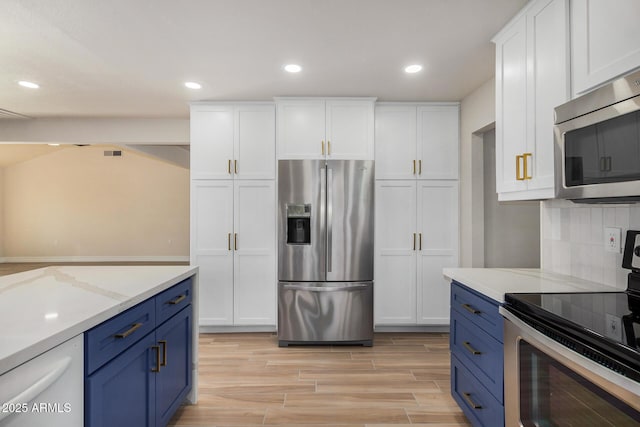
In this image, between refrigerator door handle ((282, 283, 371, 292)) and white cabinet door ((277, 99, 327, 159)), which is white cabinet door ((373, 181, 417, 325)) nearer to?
refrigerator door handle ((282, 283, 371, 292))

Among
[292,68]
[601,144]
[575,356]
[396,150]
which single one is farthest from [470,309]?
[292,68]

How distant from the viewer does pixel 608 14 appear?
1.39m

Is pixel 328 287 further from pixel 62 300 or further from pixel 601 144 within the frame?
pixel 601 144

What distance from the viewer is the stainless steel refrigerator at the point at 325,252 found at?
3.40m

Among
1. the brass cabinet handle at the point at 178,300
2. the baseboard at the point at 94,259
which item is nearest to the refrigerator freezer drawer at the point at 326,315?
the brass cabinet handle at the point at 178,300

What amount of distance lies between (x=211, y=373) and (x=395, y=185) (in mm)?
2496

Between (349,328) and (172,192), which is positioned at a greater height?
(172,192)

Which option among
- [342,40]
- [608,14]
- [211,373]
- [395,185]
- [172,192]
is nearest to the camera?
[608,14]

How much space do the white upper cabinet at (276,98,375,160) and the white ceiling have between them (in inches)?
5.3

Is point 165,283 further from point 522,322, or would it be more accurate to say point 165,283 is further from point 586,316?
point 586,316

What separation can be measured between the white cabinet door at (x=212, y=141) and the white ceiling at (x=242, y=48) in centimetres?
18

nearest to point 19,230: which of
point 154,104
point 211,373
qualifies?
point 154,104

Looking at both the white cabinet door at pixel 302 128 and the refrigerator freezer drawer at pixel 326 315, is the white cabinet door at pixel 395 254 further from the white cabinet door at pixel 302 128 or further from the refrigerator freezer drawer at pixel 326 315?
the white cabinet door at pixel 302 128

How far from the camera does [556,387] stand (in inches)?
50.4
